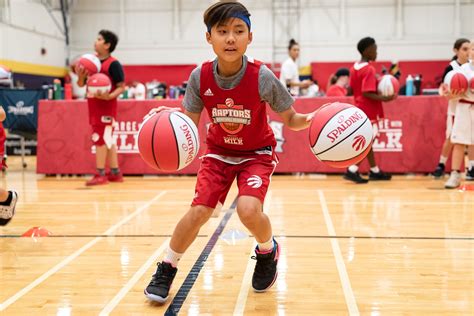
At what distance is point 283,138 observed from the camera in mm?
9055

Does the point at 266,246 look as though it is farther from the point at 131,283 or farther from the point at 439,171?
the point at 439,171

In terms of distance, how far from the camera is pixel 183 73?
22672 millimetres

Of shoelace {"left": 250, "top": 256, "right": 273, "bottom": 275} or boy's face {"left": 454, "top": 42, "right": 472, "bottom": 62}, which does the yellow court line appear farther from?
shoelace {"left": 250, "top": 256, "right": 273, "bottom": 275}

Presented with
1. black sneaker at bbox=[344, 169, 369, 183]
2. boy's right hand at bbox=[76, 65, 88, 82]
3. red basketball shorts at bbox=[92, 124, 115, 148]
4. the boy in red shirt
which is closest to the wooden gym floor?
black sneaker at bbox=[344, 169, 369, 183]

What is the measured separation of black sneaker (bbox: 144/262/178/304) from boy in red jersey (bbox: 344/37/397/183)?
5250 millimetres

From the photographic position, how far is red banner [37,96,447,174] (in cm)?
882

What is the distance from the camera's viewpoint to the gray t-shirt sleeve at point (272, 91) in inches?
132

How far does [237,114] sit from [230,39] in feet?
1.52

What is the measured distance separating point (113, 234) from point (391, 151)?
17.4 feet

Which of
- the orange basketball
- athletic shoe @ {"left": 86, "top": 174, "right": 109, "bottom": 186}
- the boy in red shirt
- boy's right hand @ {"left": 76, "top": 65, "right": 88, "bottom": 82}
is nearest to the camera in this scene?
the orange basketball

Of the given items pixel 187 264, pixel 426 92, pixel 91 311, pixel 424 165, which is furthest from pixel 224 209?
pixel 426 92

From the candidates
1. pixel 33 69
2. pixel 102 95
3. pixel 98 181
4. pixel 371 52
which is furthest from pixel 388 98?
pixel 33 69

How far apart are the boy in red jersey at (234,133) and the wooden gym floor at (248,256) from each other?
229 millimetres

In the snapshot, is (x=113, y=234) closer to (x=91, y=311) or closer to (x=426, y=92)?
(x=91, y=311)
